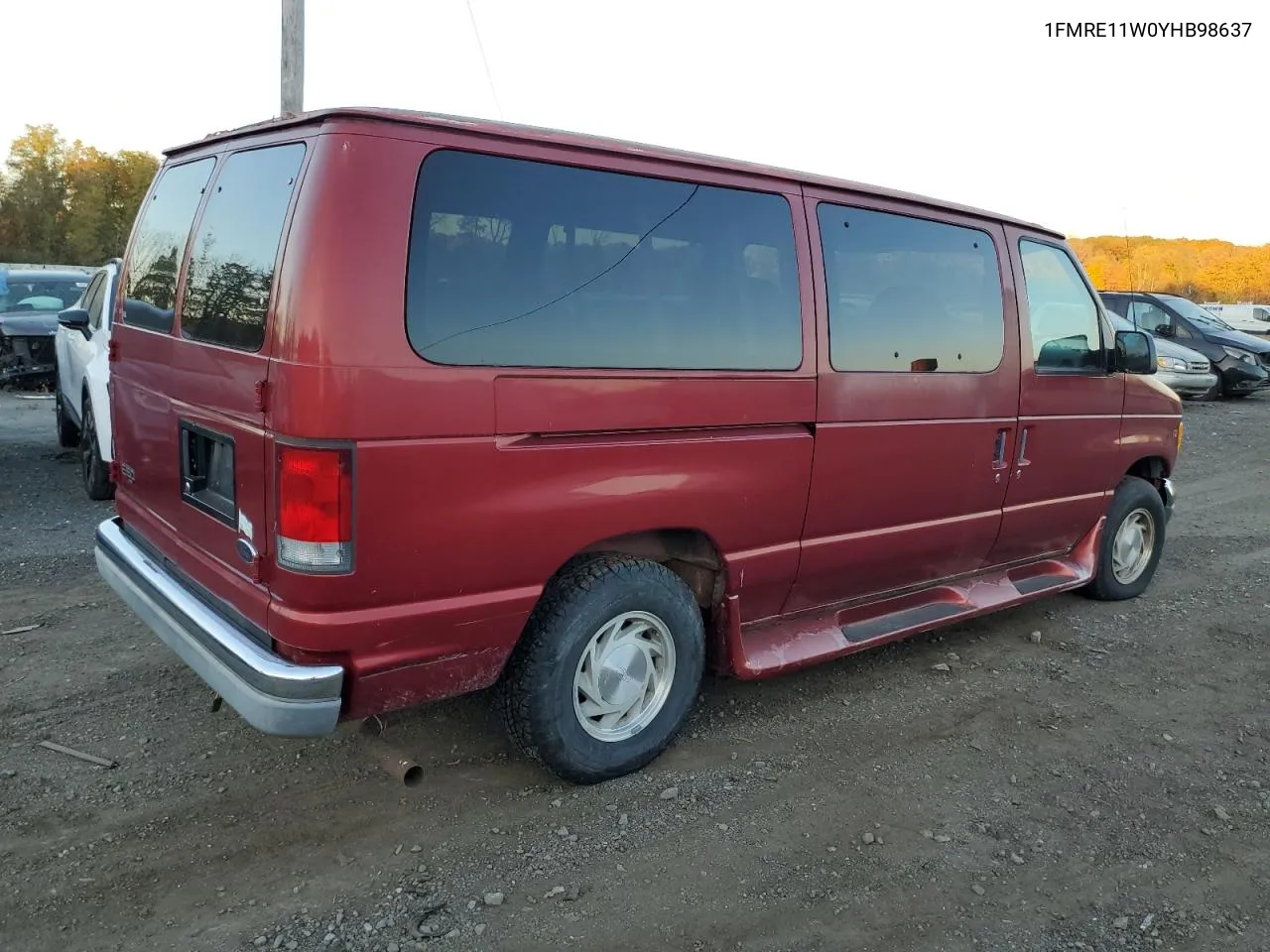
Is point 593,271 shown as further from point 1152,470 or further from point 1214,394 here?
point 1214,394

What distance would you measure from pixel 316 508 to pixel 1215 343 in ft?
57.5

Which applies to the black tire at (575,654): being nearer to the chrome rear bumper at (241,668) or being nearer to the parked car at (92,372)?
the chrome rear bumper at (241,668)

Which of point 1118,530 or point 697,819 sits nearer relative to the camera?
point 697,819

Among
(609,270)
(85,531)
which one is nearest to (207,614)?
(609,270)

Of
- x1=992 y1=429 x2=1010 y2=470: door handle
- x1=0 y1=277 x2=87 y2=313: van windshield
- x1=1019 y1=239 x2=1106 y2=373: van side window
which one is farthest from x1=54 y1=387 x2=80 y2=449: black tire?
x1=1019 y1=239 x2=1106 y2=373: van side window

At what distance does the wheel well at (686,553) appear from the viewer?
11.6ft

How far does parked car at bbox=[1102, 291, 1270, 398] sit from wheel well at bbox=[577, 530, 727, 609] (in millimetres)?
15114

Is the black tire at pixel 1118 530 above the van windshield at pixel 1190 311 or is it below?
below

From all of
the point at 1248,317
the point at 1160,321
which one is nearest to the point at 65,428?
the point at 1160,321

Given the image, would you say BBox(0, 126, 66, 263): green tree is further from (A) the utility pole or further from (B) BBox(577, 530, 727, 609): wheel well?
(B) BBox(577, 530, 727, 609): wheel well

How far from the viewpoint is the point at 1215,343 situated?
54.4ft

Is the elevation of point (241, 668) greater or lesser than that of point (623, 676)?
greater

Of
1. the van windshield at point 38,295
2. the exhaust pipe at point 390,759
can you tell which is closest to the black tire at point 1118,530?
the exhaust pipe at point 390,759

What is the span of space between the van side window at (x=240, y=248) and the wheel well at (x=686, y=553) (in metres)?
1.31
